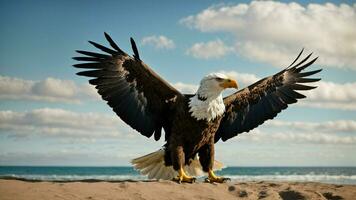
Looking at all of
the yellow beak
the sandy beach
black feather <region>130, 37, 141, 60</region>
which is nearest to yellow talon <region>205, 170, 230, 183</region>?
the sandy beach

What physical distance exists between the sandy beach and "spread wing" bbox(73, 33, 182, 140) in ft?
5.28

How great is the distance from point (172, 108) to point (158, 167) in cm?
116

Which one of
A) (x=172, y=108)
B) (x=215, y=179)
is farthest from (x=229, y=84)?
(x=215, y=179)

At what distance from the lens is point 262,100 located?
8.23 m

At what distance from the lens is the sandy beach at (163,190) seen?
4734 mm

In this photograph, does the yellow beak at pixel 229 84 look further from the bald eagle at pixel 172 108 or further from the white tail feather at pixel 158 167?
the white tail feather at pixel 158 167

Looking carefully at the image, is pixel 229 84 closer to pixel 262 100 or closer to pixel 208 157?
pixel 208 157

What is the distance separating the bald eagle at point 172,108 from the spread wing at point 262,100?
0.7 inches

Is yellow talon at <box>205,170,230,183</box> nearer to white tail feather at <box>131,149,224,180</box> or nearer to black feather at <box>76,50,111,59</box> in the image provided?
white tail feather at <box>131,149,224,180</box>

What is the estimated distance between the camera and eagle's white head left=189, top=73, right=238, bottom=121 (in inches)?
261

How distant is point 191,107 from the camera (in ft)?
22.1

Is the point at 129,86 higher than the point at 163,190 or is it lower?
higher

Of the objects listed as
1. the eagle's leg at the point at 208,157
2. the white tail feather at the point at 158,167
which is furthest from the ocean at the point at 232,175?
the eagle's leg at the point at 208,157

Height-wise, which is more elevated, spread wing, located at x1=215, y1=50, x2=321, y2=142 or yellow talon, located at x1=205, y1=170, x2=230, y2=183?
spread wing, located at x1=215, y1=50, x2=321, y2=142
